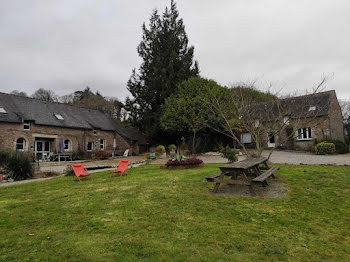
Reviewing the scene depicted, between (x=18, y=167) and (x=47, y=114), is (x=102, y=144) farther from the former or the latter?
(x=18, y=167)

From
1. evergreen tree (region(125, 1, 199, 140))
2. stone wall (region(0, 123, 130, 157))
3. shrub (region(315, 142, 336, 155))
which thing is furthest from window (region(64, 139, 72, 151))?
shrub (region(315, 142, 336, 155))

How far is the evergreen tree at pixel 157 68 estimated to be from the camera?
2748 centimetres

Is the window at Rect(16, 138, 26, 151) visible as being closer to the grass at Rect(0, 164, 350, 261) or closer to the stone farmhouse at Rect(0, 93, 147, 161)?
the stone farmhouse at Rect(0, 93, 147, 161)

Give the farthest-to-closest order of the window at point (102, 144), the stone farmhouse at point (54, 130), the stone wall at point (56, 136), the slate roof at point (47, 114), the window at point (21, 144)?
the window at point (102, 144), the slate roof at point (47, 114), the window at point (21, 144), the stone farmhouse at point (54, 130), the stone wall at point (56, 136)

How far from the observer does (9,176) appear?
11.9 meters

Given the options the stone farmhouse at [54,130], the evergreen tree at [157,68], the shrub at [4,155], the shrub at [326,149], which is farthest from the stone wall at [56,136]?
the shrub at [326,149]

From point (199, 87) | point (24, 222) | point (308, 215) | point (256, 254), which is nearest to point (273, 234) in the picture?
point (256, 254)

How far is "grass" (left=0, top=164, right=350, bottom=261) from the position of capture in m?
3.42

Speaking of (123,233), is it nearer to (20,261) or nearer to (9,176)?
(20,261)

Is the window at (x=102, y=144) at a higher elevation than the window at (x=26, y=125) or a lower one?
lower

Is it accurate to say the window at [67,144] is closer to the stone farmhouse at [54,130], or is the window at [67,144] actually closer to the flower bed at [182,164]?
the stone farmhouse at [54,130]

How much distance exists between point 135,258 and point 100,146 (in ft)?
88.0

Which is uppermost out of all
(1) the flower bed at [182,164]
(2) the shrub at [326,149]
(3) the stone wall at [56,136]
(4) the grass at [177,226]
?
(3) the stone wall at [56,136]

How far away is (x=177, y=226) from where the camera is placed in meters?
4.41
